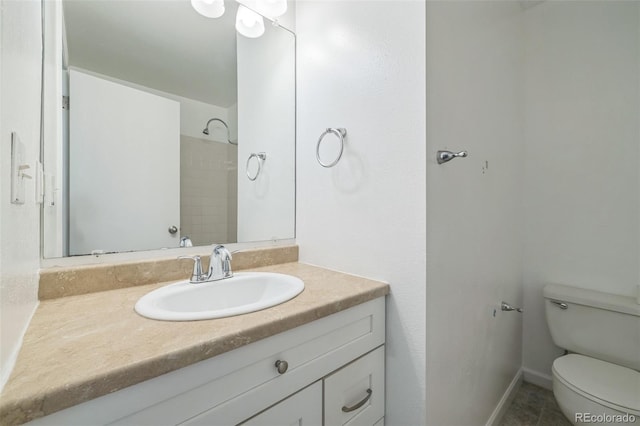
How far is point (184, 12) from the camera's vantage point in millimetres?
1130

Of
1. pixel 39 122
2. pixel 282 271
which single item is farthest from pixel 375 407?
pixel 39 122

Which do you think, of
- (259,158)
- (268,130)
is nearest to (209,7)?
(268,130)

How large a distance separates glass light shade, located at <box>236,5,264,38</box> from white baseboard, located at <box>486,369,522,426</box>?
2.19 metres

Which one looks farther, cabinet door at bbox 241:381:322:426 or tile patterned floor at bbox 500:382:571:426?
tile patterned floor at bbox 500:382:571:426

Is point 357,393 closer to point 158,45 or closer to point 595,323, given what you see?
point 595,323

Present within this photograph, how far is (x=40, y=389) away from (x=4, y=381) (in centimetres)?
7

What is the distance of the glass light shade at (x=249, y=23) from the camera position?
1.26 meters

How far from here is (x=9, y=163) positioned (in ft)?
1.48

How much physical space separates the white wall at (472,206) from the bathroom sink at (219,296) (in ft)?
1.68

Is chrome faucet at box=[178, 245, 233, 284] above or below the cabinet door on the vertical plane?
above

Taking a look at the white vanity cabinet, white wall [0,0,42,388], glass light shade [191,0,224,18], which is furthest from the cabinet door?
glass light shade [191,0,224,18]

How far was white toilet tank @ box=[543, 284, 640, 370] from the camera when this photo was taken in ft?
4.23

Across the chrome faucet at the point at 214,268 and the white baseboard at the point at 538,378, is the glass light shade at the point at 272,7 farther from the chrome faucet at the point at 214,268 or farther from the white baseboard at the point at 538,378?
the white baseboard at the point at 538,378

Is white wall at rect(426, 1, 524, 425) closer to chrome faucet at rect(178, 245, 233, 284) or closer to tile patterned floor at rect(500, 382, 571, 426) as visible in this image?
tile patterned floor at rect(500, 382, 571, 426)
